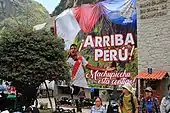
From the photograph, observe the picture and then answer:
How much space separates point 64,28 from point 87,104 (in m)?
5.01

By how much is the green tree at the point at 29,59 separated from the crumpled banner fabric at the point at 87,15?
14.7ft

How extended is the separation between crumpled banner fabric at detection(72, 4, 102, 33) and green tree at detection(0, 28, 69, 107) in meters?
4.48

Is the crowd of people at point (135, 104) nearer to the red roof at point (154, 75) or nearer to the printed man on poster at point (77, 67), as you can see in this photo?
the red roof at point (154, 75)

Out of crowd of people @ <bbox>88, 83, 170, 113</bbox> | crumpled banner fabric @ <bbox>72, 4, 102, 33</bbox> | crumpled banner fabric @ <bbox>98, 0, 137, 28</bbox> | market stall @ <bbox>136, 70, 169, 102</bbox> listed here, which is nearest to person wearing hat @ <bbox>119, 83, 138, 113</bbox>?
crowd of people @ <bbox>88, 83, 170, 113</bbox>

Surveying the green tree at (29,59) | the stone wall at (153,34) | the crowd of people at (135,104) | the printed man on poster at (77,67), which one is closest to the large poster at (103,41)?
the printed man on poster at (77,67)

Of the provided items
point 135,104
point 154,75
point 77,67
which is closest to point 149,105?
point 135,104

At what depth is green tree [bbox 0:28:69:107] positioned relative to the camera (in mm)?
16391

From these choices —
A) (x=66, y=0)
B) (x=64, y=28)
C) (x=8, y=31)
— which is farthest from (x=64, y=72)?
(x=66, y=0)

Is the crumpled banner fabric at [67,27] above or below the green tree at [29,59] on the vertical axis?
above

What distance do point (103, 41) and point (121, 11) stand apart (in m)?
1.97

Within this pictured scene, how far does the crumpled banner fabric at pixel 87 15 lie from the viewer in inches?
840

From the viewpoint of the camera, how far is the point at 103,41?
20.7 meters

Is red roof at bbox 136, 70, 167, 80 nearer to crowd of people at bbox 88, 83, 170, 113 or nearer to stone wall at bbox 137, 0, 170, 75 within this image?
stone wall at bbox 137, 0, 170, 75

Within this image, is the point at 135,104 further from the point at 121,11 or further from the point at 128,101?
the point at 121,11
